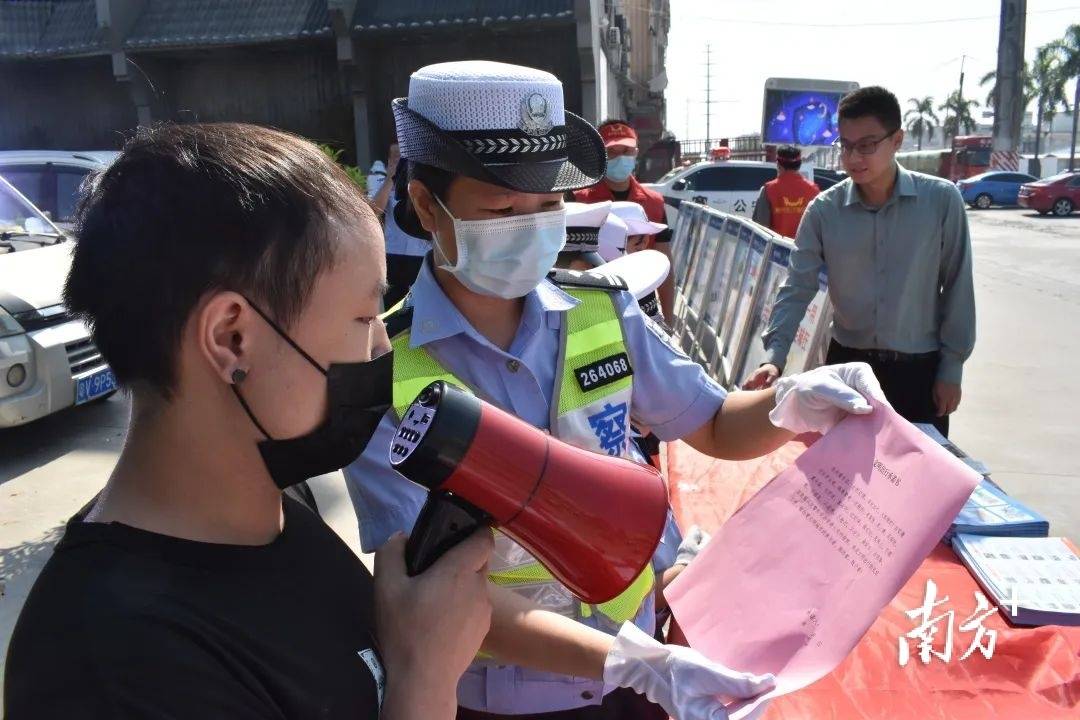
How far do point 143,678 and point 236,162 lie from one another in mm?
509

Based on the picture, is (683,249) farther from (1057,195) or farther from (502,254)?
(1057,195)

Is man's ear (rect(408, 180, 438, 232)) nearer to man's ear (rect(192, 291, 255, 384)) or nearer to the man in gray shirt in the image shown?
man's ear (rect(192, 291, 255, 384))

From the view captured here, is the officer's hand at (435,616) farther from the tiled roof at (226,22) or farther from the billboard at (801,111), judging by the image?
the tiled roof at (226,22)

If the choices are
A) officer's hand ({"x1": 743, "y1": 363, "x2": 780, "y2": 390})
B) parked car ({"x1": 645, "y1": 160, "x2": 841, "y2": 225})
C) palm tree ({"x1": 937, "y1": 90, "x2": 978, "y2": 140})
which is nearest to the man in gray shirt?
officer's hand ({"x1": 743, "y1": 363, "x2": 780, "y2": 390})

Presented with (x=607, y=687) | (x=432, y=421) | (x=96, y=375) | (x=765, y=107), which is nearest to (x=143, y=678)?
(x=432, y=421)

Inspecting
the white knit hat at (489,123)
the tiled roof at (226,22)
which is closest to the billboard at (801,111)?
the tiled roof at (226,22)

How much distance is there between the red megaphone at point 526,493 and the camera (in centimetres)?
98

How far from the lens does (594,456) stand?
1.10 meters

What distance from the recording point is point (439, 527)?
41.0 inches

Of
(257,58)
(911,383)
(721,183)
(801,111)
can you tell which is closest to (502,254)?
(911,383)

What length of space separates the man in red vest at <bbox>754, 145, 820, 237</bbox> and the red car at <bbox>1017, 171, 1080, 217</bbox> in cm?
2178

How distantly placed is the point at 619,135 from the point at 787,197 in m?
2.61

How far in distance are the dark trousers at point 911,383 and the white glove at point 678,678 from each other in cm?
266

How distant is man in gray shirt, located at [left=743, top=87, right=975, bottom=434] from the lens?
11.3 ft
